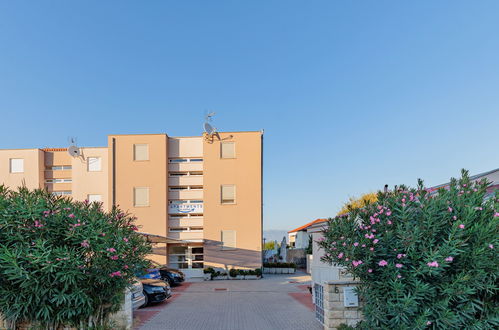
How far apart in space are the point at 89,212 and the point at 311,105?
12471 mm

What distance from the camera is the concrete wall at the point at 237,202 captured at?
19266mm

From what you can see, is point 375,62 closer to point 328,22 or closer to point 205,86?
point 328,22

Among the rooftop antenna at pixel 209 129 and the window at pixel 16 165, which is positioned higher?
the rooftop antenna at pixel 209 129

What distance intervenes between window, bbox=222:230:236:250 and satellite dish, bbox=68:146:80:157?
11784 millimetres

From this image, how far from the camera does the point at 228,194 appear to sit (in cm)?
1995

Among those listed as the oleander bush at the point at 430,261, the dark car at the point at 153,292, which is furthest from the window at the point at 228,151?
the oleander bush at the point at 430,261

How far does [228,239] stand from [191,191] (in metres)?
4.19

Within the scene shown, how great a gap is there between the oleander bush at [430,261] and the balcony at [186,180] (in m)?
16.7

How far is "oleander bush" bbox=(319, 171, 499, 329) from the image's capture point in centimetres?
409

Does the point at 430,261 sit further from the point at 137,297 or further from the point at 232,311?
the point at 137,297

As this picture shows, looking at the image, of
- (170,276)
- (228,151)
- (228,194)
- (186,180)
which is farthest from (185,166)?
(170,276)

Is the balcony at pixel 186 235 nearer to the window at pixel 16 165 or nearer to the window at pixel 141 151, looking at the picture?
the window at pixel 141 151

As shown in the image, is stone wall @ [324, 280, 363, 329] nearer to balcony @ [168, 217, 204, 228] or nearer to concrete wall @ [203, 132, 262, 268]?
concrete wall @ [203, 132, 262, 268]

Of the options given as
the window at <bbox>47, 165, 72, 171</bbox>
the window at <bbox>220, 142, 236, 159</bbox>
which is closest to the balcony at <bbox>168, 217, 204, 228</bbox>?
the window at <bbox>220, 142, 236, 159</bbox>
